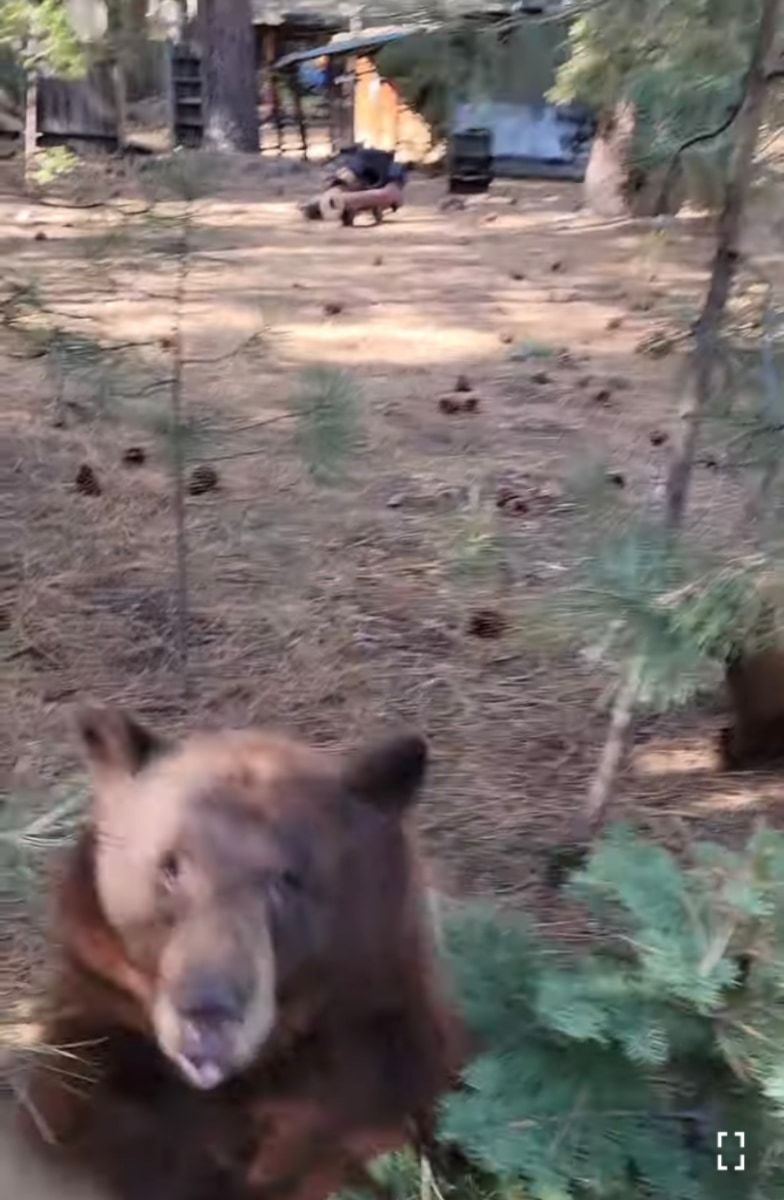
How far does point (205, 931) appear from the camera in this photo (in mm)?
1704

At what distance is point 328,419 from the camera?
12.2 ft

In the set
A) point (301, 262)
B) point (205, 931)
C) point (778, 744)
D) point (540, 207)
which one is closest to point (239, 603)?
point (778, 744)

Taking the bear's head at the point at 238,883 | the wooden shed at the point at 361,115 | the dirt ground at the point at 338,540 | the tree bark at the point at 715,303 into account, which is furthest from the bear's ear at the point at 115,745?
the wooden shed at the point at 361,115

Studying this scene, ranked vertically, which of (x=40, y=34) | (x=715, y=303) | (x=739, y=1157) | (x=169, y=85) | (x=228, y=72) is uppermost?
(x=40, y=34)

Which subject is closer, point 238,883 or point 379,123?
point 238,883

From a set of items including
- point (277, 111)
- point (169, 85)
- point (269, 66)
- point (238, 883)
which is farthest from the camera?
point (269, 66)

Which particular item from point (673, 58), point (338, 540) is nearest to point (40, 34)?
point (338, 540)

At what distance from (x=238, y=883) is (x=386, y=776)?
0.84ft

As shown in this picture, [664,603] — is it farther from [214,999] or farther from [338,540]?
[338,540]

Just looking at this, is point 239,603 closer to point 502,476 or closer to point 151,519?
point 151,519

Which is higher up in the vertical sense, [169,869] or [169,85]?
[169,869]

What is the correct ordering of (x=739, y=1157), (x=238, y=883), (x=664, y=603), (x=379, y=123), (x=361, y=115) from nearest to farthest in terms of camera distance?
1. (x=238, y=883)
2. (x=739, y=1157)
3. (x=664, y=603)
4. (x=379, y=123)
5. (x=361, y=115)

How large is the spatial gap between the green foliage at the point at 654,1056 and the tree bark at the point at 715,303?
3.24 feet

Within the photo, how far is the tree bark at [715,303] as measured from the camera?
2.92 metres
